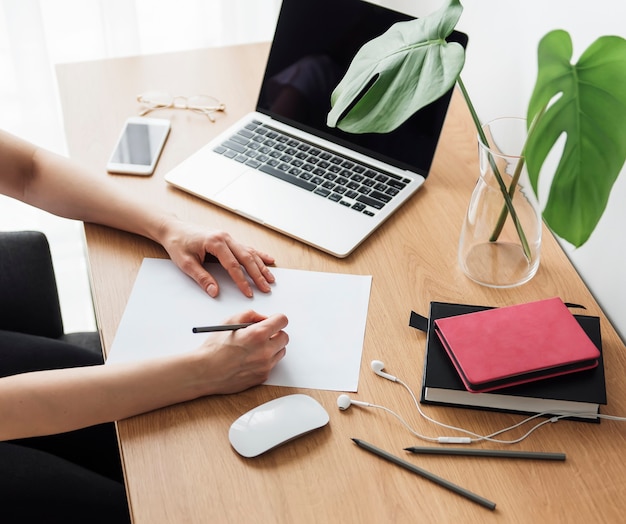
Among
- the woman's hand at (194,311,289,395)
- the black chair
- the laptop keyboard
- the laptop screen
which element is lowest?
the black chair

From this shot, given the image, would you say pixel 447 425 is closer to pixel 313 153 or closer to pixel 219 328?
pixel 219 328

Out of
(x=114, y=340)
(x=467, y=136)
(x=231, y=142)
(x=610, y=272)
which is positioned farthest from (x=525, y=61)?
(x=114, y=340)

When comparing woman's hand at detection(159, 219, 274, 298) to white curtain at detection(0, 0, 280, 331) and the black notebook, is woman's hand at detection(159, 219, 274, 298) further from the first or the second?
white curtain at detection(0, 0, 280, 331)

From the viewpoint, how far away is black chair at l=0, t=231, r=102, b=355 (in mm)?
1206

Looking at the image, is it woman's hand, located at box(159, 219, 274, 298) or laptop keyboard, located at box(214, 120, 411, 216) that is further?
laptop keyboard, located at box(214, 120, 411, 216)

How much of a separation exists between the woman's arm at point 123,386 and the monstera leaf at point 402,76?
0.29 meters

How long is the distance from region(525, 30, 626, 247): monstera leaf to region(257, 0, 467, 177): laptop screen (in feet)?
1.41

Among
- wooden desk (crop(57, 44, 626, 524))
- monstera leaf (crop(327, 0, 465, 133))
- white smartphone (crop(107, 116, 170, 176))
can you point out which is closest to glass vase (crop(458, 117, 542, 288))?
wooden desk (crop(57, 44, 626, 524))

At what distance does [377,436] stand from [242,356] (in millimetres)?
184

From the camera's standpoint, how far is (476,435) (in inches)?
31.7

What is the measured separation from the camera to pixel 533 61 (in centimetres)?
114

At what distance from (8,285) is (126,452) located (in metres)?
0.55

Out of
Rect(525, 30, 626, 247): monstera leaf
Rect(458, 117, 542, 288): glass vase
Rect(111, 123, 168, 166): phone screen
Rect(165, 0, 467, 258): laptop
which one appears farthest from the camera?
Rect(111, 123, 168, 166): phone screen

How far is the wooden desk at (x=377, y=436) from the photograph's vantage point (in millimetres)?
736
